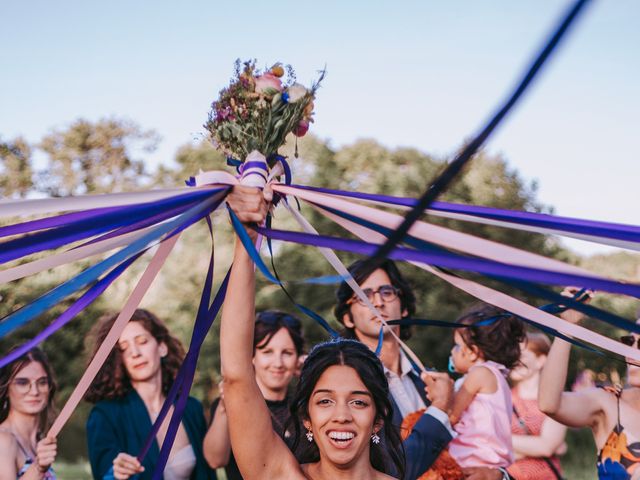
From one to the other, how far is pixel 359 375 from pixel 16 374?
233cm

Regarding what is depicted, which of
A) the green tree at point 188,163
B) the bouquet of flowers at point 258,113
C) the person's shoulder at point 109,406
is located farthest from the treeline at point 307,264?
the bouquet of flowers at point 258,113

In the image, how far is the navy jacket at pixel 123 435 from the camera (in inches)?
159

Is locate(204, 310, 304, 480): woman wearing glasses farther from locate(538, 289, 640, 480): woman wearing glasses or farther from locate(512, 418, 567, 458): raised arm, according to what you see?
locate(512, 418, 567, 458): raised arm

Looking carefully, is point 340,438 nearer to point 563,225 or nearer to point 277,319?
point 563,225

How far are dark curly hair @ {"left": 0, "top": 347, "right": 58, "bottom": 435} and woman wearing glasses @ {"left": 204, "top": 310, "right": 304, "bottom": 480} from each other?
3.29 feet

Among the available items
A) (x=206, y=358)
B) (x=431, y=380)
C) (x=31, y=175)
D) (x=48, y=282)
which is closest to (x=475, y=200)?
(x=206, y=358)

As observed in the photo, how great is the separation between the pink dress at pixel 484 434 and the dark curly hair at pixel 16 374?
7.67 feet

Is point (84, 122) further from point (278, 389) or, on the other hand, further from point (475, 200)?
point (278, 389)

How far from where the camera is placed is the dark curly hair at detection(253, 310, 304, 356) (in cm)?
426

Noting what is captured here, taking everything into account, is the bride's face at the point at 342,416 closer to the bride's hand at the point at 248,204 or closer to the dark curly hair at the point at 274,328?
the bride's hand at the point at 248,204

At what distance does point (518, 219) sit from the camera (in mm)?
2361

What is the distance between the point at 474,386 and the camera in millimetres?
3939

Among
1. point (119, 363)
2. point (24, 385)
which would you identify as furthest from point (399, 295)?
point (24, 385)

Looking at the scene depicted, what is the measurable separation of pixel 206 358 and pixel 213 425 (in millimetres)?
10095
